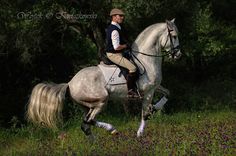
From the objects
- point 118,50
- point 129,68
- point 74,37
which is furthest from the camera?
point 74,37

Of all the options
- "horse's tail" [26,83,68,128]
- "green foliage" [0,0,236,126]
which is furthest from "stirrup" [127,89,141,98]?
"green foliage" [0,0,236,126]

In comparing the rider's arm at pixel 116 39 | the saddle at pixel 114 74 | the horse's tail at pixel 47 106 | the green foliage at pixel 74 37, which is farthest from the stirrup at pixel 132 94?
the green foliage at pixel 74 37

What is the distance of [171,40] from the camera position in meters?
11.8

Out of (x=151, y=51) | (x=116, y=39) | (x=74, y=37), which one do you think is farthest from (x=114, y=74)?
(x=74, y=37)

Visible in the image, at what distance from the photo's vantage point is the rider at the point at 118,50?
1100 centimetres

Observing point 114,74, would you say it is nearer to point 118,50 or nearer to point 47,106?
point 118,50

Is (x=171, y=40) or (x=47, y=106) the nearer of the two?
(x=47, y=106)

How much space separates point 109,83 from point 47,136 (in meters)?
4.05

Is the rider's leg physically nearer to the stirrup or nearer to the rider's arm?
the stirrup

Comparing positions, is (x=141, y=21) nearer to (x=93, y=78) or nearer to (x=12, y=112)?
(x=12, y=112)

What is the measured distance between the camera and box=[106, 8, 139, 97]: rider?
1100 centimetres

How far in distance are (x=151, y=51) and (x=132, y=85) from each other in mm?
1025

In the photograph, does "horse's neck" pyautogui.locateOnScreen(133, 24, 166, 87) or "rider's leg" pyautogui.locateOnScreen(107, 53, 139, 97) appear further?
"horse's neck" pyautogui.locateOnScreen(133, 24, 166, 87)

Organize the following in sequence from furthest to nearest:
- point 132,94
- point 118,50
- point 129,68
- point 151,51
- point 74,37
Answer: point 74,37 < point 151,51 < point 132,94 < point 118,50 < point 129,68
